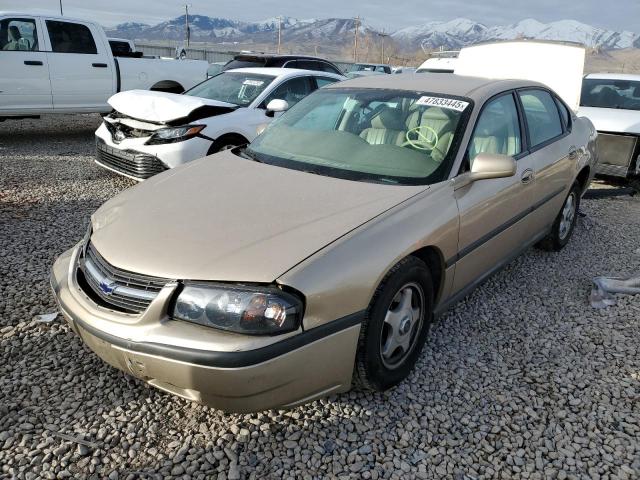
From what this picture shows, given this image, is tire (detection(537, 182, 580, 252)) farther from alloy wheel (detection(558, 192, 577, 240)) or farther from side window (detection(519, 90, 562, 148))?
side window (detection(519, 90, 562, 148))

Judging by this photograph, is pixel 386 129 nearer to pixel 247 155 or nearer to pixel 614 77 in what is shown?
pixel 247 155

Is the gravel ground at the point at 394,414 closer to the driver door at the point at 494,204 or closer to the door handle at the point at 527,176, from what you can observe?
the driver door at the point at 494,204

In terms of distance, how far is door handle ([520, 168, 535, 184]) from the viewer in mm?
3525

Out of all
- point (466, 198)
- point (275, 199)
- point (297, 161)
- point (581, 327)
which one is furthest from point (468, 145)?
point (581, 327)

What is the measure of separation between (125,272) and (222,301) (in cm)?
49

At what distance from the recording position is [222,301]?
2.05 meters

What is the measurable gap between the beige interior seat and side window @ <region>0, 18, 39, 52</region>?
6956mm

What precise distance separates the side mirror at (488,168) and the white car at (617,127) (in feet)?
16.8

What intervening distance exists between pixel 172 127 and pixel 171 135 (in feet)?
0.31

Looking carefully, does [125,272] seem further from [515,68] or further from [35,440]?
[515,68]

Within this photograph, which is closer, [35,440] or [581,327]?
[35,440]

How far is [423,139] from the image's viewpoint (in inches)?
124

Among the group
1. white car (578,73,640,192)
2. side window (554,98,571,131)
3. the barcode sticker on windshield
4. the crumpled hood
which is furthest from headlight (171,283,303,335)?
white car (578,73,640,192)

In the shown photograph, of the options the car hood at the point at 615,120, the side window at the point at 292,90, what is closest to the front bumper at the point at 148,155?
the side window at the point at 292,90
